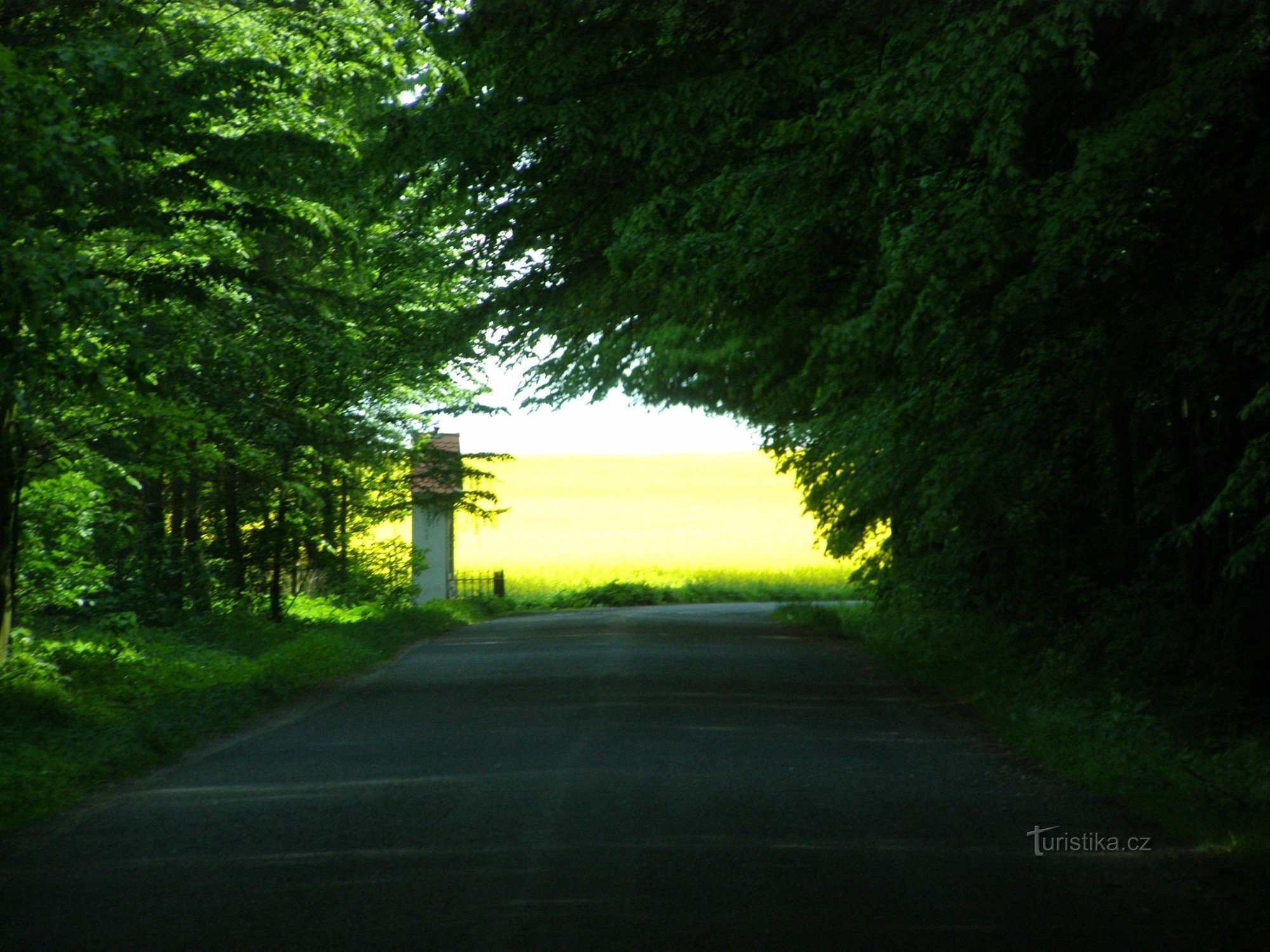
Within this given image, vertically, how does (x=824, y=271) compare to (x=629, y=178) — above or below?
below

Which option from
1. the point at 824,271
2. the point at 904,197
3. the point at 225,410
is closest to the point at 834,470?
the point at 824,271

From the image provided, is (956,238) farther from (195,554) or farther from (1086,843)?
(195,554)

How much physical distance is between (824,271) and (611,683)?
593 centimetres

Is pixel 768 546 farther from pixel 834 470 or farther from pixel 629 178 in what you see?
pixel 629 178

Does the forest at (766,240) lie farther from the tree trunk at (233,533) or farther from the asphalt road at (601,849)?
the tree trunk at (233,533)

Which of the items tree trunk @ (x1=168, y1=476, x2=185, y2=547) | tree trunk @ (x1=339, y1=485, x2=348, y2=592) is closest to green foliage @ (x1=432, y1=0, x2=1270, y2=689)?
tree trunk @ (x1=168, y1=476, x2=185, y2=547)

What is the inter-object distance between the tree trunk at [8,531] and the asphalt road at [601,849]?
2.89 m

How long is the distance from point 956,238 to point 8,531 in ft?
33.0

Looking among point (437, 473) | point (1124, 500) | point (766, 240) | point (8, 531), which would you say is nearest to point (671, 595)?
point (437, 473)

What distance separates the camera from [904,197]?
12164mm

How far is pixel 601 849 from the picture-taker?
804cm

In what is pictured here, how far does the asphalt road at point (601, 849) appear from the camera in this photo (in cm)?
640

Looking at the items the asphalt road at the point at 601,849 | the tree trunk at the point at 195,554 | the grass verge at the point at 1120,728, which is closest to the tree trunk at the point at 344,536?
the tree trunk at the point at 195,554

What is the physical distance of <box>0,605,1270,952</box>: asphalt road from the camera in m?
6.40
